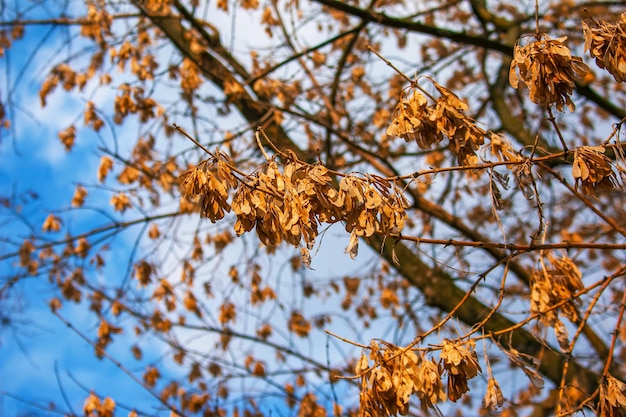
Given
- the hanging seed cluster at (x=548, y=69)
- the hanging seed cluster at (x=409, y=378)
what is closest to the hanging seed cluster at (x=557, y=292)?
the hanging seed cluster at (x=409, y=378)

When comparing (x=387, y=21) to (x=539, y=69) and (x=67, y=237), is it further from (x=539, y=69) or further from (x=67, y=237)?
(x=67, y=237)

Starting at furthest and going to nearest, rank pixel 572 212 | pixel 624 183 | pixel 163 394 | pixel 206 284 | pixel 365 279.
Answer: pixel 572 212 < pixel 365 279 < pixel 163 394 < pixel 206 284 < pixel 624 183

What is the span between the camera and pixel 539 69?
1.46 meters

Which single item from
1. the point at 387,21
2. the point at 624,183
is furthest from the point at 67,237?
the point at 624,183

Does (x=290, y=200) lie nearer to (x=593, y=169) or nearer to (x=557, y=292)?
(x=593, y=169)

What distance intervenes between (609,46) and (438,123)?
50cm

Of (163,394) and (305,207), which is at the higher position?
(163,394)

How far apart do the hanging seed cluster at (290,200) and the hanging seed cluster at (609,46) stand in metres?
0.58

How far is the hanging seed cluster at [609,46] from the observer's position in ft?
4.48

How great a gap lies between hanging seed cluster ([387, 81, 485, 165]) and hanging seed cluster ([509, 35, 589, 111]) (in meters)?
0.27

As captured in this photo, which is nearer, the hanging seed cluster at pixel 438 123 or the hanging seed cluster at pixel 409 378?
the hanging seed cluster at pixel 409 378

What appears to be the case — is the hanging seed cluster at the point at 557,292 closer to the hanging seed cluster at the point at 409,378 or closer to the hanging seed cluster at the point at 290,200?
the hanging seed cluster at the point at 409,378

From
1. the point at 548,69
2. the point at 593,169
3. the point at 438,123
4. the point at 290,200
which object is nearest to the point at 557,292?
the point at 593,169

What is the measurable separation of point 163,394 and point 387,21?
3.65 metres
